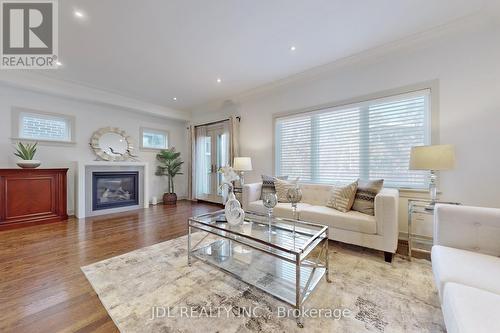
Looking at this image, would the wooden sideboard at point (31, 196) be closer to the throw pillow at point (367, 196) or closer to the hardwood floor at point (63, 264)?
the hardwood floor at point (63, 264)

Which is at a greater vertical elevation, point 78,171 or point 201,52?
point 201,52

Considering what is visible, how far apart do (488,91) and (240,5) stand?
9.70 feet

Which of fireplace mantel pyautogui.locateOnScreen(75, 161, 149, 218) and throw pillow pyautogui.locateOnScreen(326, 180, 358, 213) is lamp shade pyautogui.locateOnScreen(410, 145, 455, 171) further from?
fireplace mantel pyautogui.locateOnScreen(75, 161, 149, 218)

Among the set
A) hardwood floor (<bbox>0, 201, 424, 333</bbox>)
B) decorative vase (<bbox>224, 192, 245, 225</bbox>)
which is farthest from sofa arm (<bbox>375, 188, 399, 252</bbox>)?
decorative vase (<bbox>224, 192, 245, 225</bbox>)

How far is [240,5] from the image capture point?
2.07 metres

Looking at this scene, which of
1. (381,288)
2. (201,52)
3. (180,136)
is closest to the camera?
(381,288)

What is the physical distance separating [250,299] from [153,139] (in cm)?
525

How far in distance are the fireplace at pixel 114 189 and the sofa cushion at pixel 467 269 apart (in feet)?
17.8

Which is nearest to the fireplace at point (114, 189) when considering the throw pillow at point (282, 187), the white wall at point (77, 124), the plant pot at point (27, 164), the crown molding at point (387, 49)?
the white wall at point (77, 124)

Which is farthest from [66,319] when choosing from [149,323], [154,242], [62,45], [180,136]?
[180,136]

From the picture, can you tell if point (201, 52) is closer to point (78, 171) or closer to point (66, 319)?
point (66, 319)

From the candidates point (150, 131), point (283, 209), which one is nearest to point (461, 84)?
point (283, 209)

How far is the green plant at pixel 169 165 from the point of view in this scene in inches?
220

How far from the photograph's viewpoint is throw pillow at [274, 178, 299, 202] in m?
3.17
